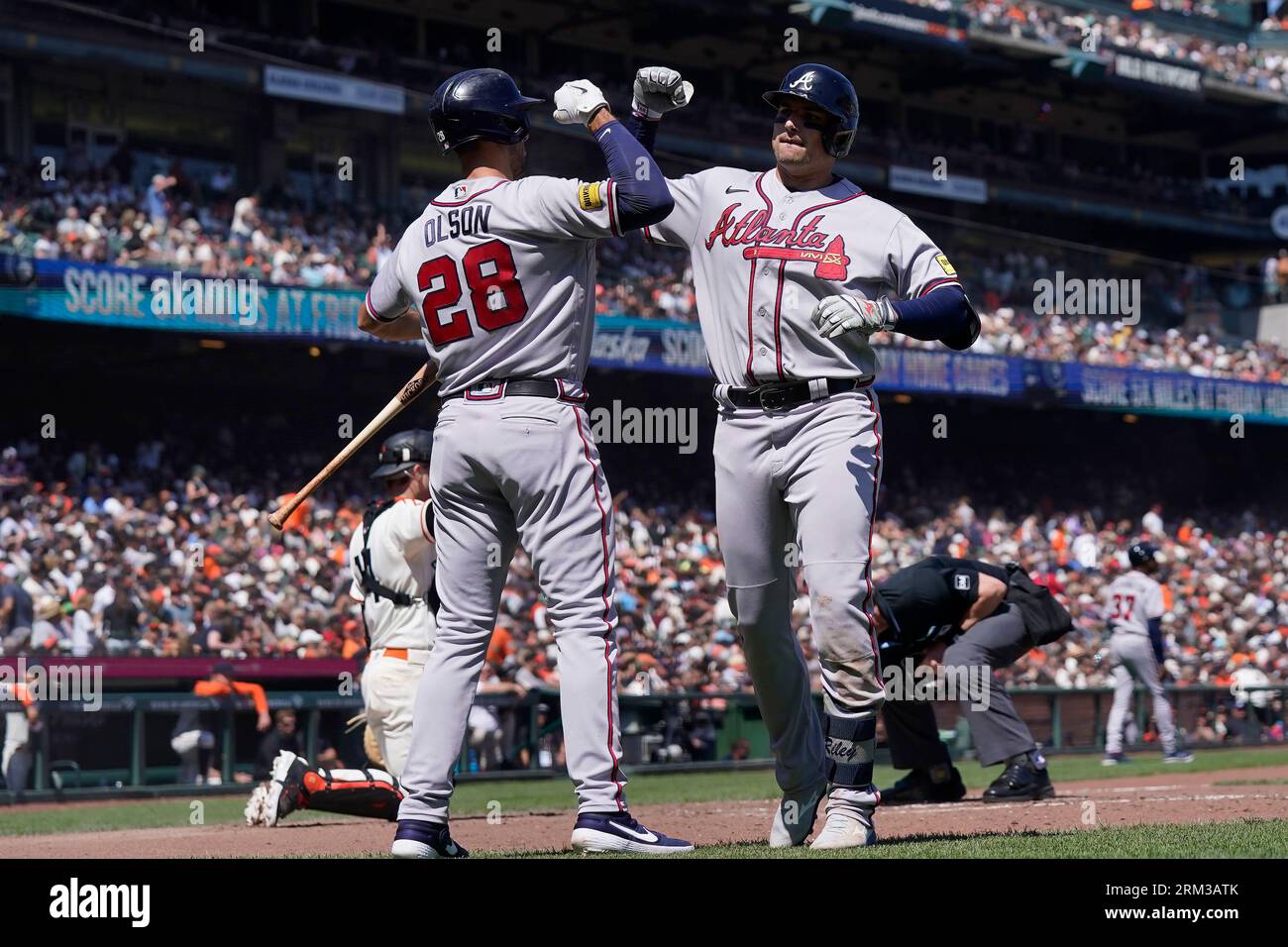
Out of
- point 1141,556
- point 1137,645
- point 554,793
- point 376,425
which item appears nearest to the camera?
point 376,425

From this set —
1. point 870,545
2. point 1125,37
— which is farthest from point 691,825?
point 1125,37

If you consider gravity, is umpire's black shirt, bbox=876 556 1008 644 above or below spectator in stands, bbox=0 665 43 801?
above

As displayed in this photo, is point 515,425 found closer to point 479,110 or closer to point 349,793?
Answer: point 479,110

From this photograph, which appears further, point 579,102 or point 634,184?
point 579,102

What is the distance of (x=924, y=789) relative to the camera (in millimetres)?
8258

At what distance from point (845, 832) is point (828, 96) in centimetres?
221

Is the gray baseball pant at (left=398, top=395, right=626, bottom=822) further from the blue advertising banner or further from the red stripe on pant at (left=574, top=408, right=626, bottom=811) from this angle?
the blue advertising banner

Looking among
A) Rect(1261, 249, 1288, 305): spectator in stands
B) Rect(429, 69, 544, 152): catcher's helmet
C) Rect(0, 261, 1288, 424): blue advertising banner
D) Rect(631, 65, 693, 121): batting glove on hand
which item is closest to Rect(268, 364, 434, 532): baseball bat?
Rect(429, 69, 544, 152): catcher's helmet

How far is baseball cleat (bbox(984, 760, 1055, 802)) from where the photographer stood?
8.21 meters

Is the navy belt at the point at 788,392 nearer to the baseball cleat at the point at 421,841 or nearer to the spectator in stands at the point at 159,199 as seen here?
the baseball cleat at the point at 421,841

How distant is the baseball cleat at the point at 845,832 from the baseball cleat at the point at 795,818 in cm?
23

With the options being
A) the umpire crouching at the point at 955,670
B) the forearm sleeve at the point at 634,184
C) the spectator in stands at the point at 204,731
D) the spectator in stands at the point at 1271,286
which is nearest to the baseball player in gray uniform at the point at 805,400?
the forearm sleeve at the point at 634,184

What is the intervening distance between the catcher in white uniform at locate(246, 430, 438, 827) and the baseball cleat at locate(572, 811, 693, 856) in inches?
110

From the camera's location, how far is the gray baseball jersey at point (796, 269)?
526 centimetres
